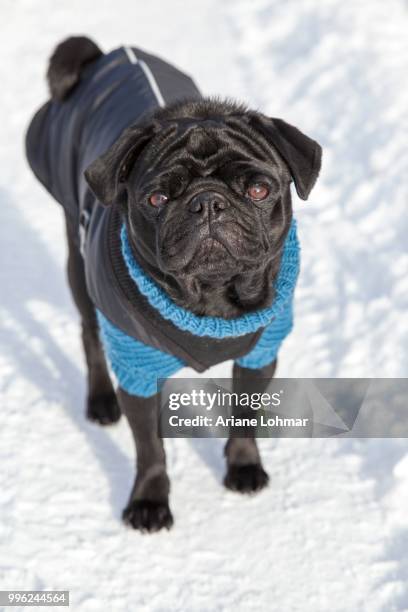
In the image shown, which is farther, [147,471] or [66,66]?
[66,66]

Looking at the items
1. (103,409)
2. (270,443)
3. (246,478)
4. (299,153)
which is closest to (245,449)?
(246,478)

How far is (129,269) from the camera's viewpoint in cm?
304

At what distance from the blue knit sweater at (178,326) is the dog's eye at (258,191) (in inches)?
14.2

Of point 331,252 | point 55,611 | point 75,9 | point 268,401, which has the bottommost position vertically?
point 55,611

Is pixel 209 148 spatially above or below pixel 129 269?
above

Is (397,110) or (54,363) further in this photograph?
(397,110)

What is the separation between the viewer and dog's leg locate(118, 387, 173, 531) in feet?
10.8

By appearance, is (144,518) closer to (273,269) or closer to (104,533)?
(104,533)

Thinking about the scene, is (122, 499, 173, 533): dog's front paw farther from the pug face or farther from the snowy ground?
the pug face

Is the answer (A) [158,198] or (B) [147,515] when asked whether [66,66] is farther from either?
(B) [147,515]

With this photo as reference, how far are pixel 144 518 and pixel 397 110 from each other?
3835 millimetres

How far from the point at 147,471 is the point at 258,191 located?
130 cm

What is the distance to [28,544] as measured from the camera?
321 cm

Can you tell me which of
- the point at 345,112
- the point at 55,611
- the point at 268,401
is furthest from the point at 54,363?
the point at 345,112
